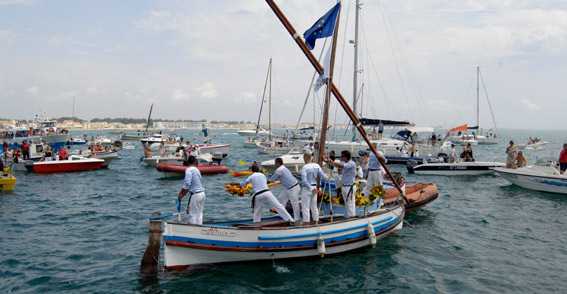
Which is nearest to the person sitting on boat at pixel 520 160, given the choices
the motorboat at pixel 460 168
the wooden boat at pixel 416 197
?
the motorboat at pixel 460 168

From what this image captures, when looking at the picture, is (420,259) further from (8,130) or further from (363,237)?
(8,130)

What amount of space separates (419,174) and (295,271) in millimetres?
22078

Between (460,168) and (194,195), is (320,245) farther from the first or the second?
(460,168)

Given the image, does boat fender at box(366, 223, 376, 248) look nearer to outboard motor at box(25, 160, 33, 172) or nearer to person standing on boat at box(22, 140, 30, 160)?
outboard motor at box(25, 160, 33, 172)

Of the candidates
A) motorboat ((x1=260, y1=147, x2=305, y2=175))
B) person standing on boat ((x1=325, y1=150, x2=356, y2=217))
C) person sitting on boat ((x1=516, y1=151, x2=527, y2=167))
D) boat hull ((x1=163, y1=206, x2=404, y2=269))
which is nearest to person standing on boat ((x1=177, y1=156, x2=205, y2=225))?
boat hull ((x1=163, y1=206, x2=404, y2=269))

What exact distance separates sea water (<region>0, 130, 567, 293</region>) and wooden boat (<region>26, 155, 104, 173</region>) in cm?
866

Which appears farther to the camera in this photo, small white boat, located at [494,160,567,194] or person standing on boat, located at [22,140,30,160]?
person standing on boat, located at [22,140,30,160]

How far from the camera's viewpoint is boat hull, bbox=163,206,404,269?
922 cm

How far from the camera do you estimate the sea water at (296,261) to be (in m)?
9.36

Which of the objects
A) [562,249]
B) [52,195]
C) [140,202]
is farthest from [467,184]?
[52,195]

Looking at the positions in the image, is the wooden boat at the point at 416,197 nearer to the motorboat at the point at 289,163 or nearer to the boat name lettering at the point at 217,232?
the boat name lettering at the point at 217,232

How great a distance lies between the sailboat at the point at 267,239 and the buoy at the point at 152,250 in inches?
8.7

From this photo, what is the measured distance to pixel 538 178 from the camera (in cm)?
2114

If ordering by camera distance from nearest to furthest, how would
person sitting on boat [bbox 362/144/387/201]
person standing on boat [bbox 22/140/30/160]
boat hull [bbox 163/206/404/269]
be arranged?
boat hull [bbox 163/206/404/269]
person sitting on boat [bbox 362/144/387/201]
person standing on boat [bbox 22/140/30/160]
